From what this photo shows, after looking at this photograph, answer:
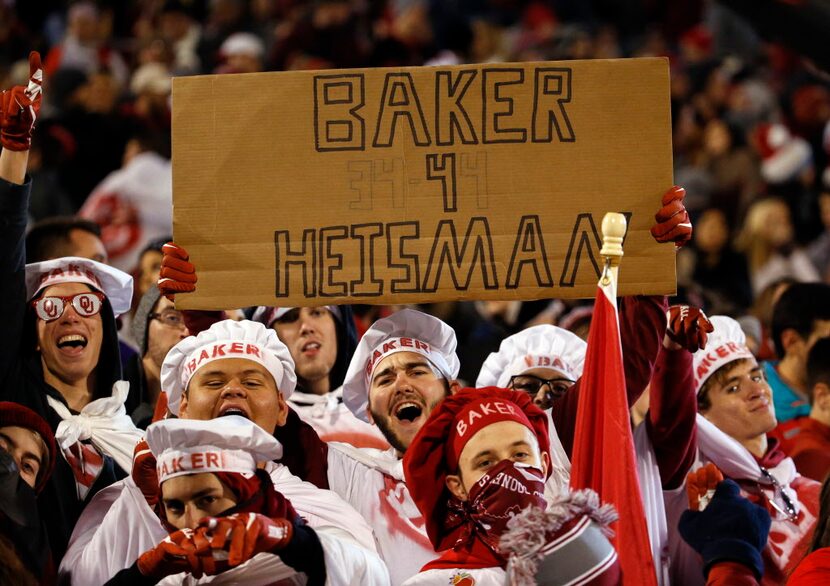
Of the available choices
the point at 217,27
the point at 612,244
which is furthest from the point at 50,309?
the point at 217,27

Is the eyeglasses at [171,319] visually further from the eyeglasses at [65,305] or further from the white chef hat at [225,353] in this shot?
the white chef hat at [225,353]

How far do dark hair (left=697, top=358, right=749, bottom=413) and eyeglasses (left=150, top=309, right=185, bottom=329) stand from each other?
1888mm

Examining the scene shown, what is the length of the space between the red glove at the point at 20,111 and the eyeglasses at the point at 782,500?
2.67 meters

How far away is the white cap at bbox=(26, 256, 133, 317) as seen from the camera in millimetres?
5059

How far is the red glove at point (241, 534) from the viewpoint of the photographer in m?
3.78

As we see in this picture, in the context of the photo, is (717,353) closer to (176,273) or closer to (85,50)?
(176,273)

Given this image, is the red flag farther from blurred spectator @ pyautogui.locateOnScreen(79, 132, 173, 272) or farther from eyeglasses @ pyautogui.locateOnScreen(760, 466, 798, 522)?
blurred spectator @ pyautogui.locateOnScreen(79, 132, 173, 272)

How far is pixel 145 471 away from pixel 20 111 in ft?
3.92

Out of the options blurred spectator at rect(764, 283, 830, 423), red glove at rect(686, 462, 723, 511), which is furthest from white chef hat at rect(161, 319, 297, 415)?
blurred spectator at rect(764, 283, 830, 423)

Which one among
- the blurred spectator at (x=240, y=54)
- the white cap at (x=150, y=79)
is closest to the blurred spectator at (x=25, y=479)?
the white cap at (x=150, y=79)

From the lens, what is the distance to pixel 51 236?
239 inches

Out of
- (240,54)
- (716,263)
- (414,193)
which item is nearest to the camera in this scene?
(414,193)

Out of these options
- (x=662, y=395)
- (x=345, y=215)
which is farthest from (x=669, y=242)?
(x=345, y=215)

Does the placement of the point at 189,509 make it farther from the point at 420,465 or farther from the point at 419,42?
the point at 419,42
